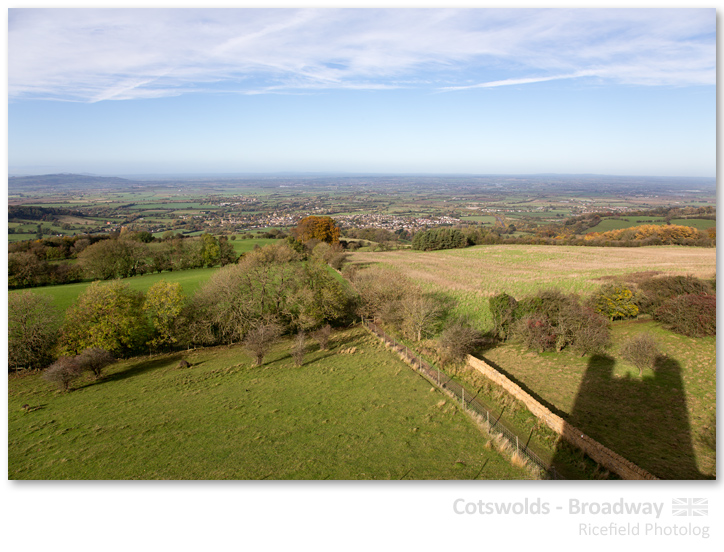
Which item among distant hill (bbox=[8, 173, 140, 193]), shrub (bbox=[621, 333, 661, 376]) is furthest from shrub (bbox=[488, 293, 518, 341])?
distant hill (bbox=[8, 173, 140, 193])

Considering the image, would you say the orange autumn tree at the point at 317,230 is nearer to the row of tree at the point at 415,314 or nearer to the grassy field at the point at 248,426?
the row of tree at the point at 415,314

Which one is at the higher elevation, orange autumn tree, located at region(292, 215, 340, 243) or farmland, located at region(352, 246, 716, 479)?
orange autumn tree, located at region(292, 215, 340, 243)

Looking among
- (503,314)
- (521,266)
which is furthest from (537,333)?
(521,266)

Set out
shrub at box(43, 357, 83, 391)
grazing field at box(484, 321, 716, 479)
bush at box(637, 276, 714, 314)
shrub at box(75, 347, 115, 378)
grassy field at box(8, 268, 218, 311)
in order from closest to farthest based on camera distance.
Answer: grazing field at box(484, 321, 716, 479)
shrub at box(43, 357, 83, 391)
shrub at box(75, 347, 115, 378)
bush at box(637, 276, 714, 314)
grassy field at box(8, 268, 218, 311)

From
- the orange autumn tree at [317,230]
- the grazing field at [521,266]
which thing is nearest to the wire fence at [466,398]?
the grazing field at [521,266]

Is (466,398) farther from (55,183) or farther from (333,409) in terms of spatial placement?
(55,183)
